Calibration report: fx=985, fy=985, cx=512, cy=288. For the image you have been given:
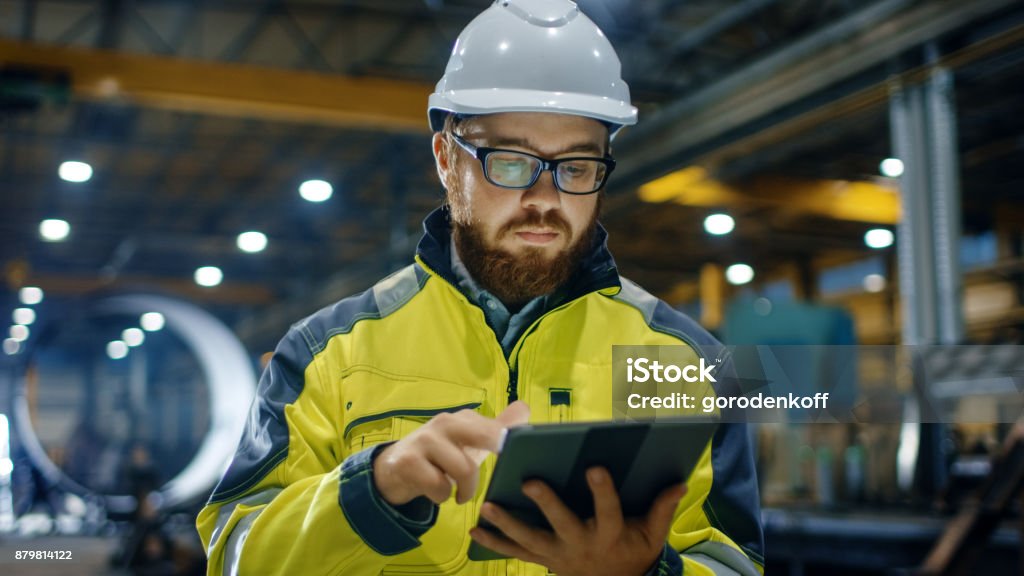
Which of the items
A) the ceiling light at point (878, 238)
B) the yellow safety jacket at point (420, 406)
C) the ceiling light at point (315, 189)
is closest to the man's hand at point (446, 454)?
the yellow safety jacket at point (420, 406)

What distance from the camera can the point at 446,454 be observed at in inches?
40.9

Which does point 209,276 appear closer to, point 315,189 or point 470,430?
point 315,189

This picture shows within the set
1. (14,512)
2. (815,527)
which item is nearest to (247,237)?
(14,512)

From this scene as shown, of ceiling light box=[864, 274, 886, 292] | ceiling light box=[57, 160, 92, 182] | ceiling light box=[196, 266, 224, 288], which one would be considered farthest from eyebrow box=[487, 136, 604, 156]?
ceiling light box=[196, 266, 224, 288]

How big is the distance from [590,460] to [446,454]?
0.50 feet

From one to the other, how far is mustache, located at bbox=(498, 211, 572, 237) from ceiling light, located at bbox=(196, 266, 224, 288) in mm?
13581

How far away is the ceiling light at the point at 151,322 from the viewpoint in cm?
533

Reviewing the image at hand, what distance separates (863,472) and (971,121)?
3.82 meters

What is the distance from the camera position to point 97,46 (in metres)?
7.50

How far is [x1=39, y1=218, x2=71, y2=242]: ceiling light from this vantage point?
12516 millimetres

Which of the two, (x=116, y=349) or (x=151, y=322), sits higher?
(x=151, y=322)

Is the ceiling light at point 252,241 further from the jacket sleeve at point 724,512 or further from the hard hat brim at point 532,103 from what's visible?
the jacket sleeve at point 724,512

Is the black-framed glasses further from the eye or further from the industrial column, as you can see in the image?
the industrial column

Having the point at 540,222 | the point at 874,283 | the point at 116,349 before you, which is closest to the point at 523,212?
the point at 540,222
